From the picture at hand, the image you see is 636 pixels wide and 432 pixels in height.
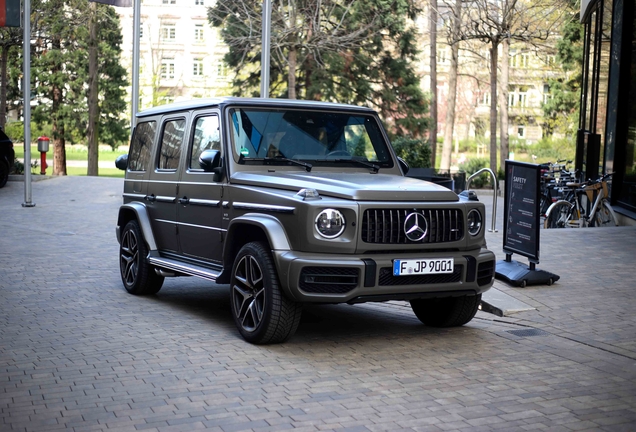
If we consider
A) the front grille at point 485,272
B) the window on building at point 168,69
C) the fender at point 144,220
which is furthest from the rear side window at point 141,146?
the window on building at point 168,69

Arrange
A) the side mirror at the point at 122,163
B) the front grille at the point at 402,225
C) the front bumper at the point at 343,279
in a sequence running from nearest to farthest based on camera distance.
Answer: the front bumper at the point at 343,279 < the front grille at the point at 402,225 < the side mirror at the point at 122,163

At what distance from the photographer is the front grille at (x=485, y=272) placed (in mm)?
7254

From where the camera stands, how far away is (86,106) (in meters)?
45.4

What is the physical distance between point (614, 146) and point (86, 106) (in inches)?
1291

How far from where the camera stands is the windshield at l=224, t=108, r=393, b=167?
7816 mm

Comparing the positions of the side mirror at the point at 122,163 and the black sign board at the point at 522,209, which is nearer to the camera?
the black sign board at the point at 522,209

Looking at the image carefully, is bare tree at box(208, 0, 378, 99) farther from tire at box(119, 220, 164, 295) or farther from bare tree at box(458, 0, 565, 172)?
tire at box(119, 220, 164, 295)

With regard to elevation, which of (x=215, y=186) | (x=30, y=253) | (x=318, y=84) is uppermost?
(x=318, y=84)

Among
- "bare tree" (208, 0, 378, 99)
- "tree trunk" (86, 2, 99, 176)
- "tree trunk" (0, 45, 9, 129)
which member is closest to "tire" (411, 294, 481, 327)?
"bare tree" (208, 0, 378, 99)

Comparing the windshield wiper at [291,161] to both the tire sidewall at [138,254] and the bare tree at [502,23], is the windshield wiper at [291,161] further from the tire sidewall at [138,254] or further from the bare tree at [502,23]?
the bare tree at [502,23]

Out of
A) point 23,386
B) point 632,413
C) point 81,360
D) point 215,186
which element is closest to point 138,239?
point 215,186

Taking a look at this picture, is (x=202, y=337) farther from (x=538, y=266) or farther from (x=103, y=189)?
(x=103, y=189)

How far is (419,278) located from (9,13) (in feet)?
52.6

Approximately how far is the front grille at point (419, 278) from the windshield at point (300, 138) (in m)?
1.55
